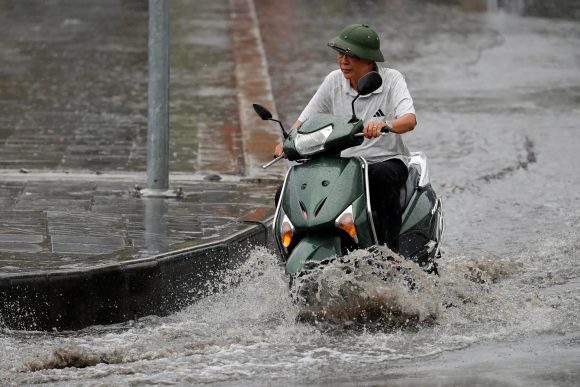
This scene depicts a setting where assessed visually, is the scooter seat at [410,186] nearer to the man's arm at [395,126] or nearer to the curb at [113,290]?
the man's arm at [395,126]

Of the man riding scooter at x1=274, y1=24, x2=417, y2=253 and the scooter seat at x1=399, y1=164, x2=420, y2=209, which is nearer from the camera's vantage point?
the man riding scooter at x1=274, y1=24, x2=417, y2=253

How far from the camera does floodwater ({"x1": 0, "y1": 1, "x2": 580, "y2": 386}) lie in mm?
6805

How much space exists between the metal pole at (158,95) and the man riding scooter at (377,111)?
2789 millimetres

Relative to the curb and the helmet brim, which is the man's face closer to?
the helmet brim

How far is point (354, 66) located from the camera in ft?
26.6

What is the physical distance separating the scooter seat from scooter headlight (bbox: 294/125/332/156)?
0.67 meters

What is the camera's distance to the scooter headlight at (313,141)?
7707 millimetres

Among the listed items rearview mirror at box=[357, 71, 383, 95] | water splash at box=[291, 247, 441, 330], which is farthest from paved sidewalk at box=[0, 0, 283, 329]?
rearview mirror at box=[357, 71, 383, 95]

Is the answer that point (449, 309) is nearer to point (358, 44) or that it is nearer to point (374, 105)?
point (374, 105)

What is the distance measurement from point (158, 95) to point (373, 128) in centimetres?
362

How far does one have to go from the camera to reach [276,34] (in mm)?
19250

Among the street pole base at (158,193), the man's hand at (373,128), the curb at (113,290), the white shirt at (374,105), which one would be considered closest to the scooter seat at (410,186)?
the white shirt at (374,105)

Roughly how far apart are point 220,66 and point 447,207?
5.81 meters

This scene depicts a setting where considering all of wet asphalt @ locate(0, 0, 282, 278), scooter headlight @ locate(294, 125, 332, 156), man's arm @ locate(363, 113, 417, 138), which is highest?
man's arm @ locate(363, 113, 417, 138)
